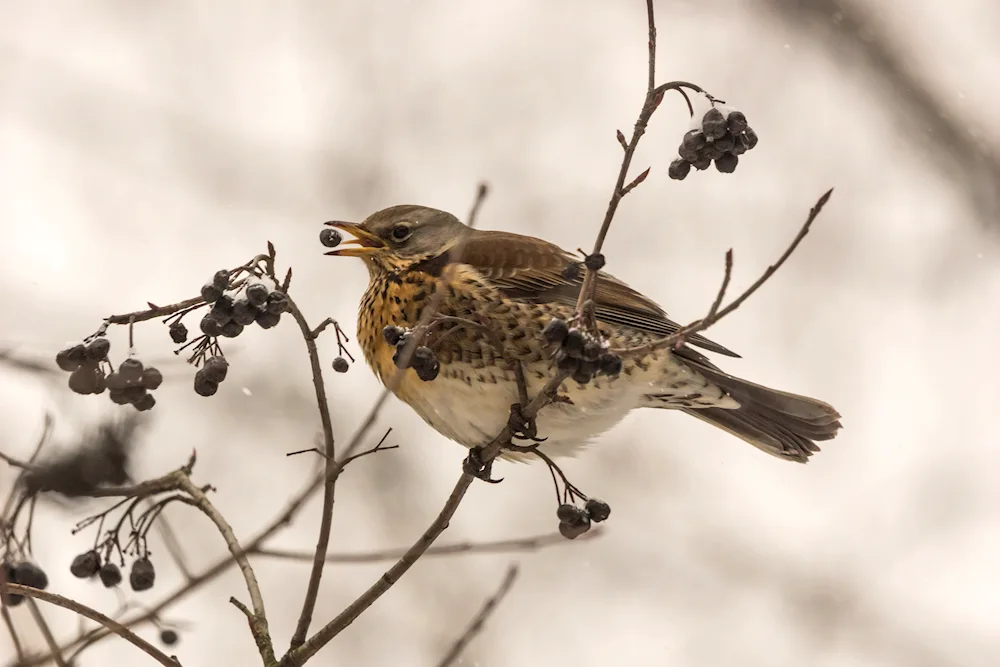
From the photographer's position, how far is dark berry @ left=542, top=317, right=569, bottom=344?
1962mm

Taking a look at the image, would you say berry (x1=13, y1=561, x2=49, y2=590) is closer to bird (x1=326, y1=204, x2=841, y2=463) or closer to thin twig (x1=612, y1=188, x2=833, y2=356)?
bird (x1=326, y1=204, x2=841, y2=463)

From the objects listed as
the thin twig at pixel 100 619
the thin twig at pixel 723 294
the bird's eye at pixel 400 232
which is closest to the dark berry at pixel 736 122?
the thin twig at pixel 723 294

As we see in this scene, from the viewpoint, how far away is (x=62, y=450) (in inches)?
71.9

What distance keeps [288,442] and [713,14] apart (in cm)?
422

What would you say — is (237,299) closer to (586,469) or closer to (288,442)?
(288,442)

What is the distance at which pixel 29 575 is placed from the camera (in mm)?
2279

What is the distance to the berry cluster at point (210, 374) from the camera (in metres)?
2.12

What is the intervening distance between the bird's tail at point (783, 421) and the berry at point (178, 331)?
2.02 metres

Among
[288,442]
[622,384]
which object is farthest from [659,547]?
[622,384]

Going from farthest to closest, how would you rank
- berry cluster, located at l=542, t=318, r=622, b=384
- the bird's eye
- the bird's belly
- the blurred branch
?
the blurred branch, the bird's eye, the bird's belly, berry cluster, located at l=542, t=318, r=622, b=384

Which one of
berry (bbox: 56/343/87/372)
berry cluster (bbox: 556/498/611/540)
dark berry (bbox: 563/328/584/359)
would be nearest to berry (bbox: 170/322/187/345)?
berry (bbox: 56/343/87/372)

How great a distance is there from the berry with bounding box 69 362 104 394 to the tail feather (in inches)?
85.7

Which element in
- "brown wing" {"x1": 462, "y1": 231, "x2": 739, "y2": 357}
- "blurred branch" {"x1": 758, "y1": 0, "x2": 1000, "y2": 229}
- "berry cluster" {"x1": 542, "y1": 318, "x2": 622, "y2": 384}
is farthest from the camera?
"blurred branch" {"x1": 758, "y1": 0, "x2": 1000, "y2": 229}

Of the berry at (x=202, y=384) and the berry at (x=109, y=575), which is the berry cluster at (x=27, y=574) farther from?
the berry at (x=202, y=384)
